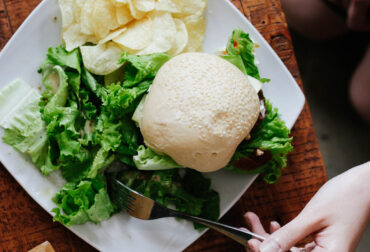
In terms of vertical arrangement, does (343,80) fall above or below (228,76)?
below

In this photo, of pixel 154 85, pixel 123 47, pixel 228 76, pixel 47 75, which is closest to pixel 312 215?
pixel 228 76

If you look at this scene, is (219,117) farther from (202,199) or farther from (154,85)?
(202,199)

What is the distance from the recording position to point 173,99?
49.6 inches

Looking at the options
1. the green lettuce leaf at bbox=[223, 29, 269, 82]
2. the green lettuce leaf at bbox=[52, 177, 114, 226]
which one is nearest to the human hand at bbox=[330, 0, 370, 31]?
the green lettuce leaf at bbox=[223, 29, 269, 82]

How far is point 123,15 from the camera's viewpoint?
1381mm

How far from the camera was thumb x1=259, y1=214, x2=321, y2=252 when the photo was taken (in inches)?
43.1

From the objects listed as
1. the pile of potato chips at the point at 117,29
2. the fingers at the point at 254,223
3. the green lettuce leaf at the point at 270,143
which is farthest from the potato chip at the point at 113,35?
the fingers at the point at 254,223

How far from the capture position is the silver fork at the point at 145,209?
4.48ft

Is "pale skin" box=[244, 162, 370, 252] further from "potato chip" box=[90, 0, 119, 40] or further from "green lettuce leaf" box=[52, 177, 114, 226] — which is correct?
"potato chip" box=[90, 0, 119, 40]

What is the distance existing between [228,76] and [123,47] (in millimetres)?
405

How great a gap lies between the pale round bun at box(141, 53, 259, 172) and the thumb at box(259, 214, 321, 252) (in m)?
0.32

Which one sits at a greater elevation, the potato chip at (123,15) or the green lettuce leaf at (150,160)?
the potato chip at (123,15)

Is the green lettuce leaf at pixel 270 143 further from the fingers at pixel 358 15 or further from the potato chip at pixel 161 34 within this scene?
the fingers at pixel 358 15

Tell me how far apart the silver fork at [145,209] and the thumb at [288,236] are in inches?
9.5
